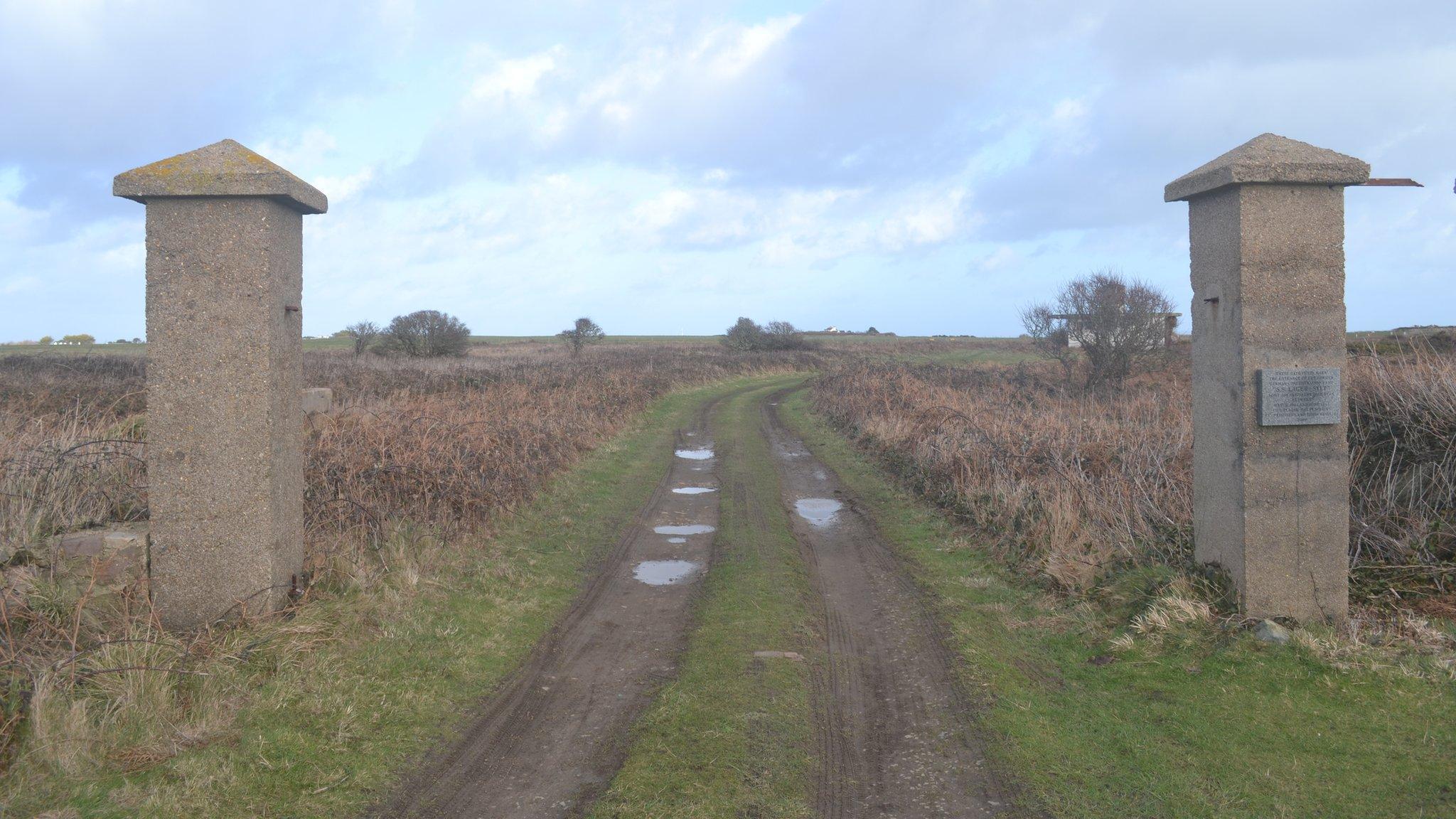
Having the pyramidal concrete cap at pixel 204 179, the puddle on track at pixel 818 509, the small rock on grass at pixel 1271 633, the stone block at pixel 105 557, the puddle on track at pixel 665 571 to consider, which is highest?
the pyramidal concrete cap at pixel 204 179

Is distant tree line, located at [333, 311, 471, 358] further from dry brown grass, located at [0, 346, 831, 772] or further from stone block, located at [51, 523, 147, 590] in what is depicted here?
stone block, located at [51, 523, 147, 590]

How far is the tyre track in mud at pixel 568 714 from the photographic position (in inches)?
175

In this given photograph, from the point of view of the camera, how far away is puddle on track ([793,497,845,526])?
11664 mm

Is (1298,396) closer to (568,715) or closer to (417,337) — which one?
(568,715)

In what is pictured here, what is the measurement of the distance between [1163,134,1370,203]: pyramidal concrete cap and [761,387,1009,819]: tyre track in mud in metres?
4.08

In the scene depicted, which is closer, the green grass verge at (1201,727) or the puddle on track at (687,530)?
the green grass verge at (1201,727)

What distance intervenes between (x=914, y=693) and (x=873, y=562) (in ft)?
12.0

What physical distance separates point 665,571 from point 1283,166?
6.45 meters

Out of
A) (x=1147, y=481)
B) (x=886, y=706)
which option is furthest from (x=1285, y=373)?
(x=886, y=706)

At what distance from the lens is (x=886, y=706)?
5.65 meters

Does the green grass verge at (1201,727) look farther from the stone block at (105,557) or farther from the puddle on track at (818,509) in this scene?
the stone block at (105,557)

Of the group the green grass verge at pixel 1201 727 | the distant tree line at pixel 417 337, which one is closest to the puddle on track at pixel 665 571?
the green grass verge at pixel 1201 727

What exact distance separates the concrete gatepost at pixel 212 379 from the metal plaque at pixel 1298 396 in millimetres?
7221

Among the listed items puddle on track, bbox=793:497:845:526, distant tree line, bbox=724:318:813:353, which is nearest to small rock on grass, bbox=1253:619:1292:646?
puddle on track, bbox=793:497:845:526
